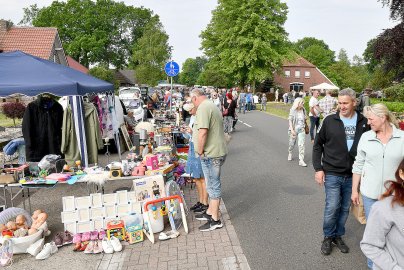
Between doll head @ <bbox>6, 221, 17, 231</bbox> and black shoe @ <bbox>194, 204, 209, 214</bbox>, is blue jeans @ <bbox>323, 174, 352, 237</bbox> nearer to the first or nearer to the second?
black shoe @ <bbox>194, 204, 209, 214</bbox>

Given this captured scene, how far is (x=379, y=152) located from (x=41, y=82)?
6.07m

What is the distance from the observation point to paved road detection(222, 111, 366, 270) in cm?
439

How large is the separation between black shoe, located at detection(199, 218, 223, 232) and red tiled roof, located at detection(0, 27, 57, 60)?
2605cm

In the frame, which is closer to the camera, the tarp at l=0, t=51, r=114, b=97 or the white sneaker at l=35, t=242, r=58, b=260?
the white sneaker at l=35, t=242, r=58, b=260

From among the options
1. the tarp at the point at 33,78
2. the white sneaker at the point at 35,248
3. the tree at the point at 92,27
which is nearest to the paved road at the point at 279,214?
the white sneaker at the point at 35,248

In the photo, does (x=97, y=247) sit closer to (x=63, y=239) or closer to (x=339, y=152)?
(x=63, y=239)

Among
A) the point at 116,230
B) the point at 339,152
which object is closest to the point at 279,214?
the point at 339,152

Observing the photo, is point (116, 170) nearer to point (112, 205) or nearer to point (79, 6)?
point (112, 205)

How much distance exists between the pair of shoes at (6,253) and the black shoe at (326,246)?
12.9ft

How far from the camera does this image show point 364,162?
3.59 metres

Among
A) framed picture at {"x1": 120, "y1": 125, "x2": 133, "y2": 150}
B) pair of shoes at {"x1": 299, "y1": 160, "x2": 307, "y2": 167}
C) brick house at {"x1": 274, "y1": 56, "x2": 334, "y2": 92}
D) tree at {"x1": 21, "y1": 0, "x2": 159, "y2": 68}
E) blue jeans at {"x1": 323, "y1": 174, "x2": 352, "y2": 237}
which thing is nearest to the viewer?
blue jeans at {"x1": 323, "y1": 174, "x2": 352, "y2": 237}

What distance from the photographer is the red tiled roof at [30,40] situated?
27844 mm

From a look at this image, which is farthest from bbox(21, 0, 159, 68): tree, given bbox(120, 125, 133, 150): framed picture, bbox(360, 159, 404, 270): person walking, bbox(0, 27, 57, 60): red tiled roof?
bbox(360, 159, 404, 270): person walking

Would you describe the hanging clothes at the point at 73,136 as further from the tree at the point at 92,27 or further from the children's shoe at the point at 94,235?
the tree at the point at 92,27
